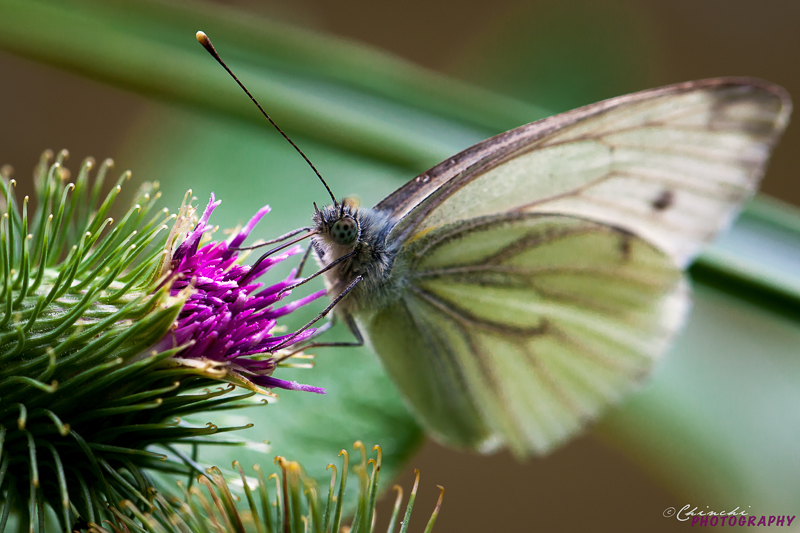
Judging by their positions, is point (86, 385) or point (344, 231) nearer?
point (86, 385)

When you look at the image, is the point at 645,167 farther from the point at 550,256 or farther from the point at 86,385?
the point at 86,385

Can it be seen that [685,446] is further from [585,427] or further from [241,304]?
[241,304]

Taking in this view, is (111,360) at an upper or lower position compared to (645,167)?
upper

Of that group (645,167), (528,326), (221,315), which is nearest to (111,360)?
(221,315)

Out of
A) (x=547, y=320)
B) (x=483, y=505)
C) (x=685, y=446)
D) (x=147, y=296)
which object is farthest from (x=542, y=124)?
(x=483, y=505)

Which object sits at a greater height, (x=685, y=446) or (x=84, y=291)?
(x=84, y=291)

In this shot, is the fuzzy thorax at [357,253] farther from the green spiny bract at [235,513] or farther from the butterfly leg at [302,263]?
the green spiny bract at [235,513]
